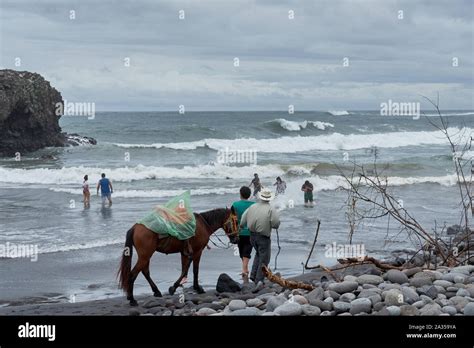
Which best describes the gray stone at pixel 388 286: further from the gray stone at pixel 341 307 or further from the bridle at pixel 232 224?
the bridle at pixel 232 224

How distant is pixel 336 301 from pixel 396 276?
1.32 m

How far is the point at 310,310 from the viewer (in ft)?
30.4

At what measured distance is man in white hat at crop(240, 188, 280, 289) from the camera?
12961 mm

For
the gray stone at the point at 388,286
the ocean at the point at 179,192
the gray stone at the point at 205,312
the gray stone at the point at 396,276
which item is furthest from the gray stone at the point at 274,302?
the ocean at the point at 179,192

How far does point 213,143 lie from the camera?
58156 millimetres

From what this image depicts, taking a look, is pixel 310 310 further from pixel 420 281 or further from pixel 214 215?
pixel 214 215

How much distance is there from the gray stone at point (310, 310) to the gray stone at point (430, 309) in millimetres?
1225

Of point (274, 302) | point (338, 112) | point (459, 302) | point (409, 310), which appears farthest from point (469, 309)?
point (338, 112)

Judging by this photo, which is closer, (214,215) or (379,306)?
(379,306)

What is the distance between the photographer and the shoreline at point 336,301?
9148mm

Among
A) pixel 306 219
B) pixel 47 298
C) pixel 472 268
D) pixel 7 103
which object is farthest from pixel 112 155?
pixel 472 268
